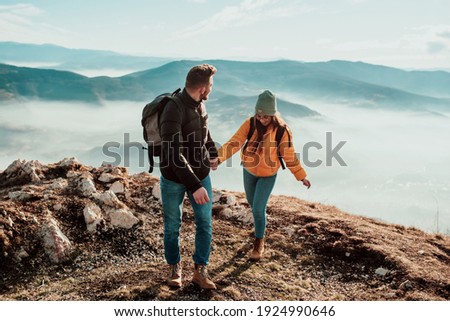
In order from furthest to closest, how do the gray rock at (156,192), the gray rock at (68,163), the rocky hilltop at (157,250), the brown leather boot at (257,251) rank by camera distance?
1. the gray rock at (68,163)
2. the gray rock at (156,192)
3. the brown leather boot at (257,251)
4. the rocky hilltop at (157,250)

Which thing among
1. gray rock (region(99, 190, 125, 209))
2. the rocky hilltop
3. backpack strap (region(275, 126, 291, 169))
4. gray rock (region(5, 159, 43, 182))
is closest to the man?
the rocky hilltop

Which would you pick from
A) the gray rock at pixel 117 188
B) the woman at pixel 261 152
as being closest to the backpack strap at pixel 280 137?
the woman at pixel 261 152

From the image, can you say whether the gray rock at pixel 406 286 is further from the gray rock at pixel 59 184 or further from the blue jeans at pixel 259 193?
the gray rock at pixel 59 184

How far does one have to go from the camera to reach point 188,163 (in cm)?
462

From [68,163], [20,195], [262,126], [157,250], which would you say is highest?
[262,126]

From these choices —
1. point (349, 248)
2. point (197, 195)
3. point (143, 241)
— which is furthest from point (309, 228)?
point (197, 195)

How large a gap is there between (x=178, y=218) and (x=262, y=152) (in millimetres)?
1898

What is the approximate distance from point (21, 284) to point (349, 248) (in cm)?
563

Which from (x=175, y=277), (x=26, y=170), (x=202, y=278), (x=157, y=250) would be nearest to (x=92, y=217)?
(x=157, y=250)

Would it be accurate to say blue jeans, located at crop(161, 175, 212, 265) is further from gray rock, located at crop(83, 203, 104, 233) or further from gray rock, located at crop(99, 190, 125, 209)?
gray rock, located at crop(99, 190, 125, 209)

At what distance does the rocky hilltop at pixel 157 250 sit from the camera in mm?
5562

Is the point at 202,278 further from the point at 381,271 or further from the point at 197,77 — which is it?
the point at 381,271

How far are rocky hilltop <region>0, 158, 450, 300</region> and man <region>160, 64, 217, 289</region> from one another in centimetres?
55

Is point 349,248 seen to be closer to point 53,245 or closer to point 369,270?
point 369,270
